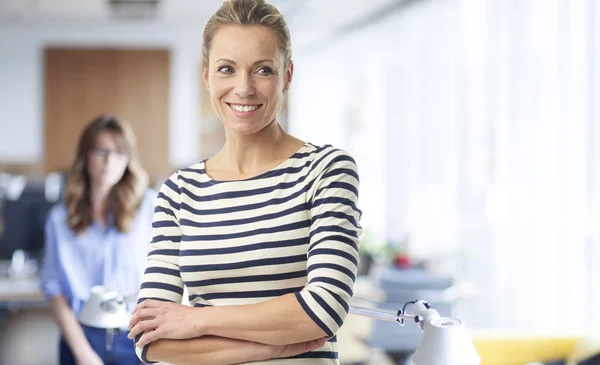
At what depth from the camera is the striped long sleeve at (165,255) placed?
1.15 metres

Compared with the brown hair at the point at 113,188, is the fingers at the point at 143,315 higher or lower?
lower

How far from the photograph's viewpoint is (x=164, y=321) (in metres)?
1.10

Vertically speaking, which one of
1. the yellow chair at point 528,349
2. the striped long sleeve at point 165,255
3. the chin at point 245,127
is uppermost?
the chin at point 245,127

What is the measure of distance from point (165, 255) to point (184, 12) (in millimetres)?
7625

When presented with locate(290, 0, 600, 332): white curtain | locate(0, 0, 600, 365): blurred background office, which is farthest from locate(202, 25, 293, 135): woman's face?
locate(290, 0, 600, 332): white curtain

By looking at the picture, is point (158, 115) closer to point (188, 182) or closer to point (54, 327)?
point (54, 327)

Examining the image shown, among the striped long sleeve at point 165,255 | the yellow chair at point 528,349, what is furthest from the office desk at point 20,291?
the striped long sleeve at point 165,255

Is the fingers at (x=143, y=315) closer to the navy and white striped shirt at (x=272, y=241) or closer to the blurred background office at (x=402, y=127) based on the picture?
the navy and white striped shirt at (x=272, y=241)

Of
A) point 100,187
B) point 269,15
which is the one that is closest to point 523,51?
point 100,187

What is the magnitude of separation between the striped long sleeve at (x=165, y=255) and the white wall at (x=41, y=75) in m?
8.14

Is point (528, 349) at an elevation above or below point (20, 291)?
below

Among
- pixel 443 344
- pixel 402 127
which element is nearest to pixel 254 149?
pixel 443 344

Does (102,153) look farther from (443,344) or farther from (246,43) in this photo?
(443,344)

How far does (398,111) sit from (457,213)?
5.97 feet
